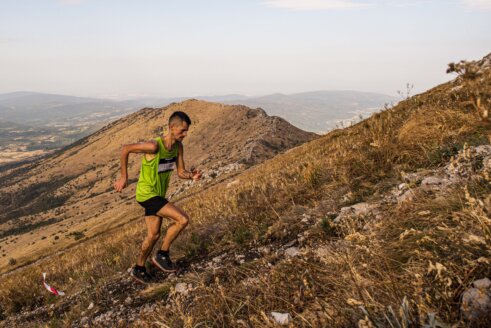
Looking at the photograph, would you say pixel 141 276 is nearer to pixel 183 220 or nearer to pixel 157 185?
pixel 183 220

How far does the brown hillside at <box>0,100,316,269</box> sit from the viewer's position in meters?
34.8

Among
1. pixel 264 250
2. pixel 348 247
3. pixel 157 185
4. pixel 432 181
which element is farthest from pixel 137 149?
pixel 432 181

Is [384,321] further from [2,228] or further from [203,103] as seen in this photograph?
[2,228]

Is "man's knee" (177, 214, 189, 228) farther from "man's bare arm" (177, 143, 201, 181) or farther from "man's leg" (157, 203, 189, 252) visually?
"man's bare arm" (177, 143, 201, 181)

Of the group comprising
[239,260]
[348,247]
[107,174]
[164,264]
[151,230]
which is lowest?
[107,174]

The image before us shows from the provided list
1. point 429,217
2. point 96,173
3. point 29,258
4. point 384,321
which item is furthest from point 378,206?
point 96,173

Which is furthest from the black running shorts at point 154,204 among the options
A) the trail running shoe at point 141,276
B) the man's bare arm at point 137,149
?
the trail running shoe at point 141,276

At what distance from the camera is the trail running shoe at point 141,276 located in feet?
17.6

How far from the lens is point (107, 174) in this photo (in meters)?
68.0

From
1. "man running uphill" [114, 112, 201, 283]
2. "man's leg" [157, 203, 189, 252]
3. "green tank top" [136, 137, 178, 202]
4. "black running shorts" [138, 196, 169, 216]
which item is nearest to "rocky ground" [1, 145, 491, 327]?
"man running uphill" [114, 112, 201, 283]

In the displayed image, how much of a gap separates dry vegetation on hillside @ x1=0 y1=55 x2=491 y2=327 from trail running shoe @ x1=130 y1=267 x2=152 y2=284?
438 millimetres

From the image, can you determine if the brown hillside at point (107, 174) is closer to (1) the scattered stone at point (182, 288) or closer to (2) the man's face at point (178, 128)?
(2) the man's face at point (178, 128)

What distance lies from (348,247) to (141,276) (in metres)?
3.56

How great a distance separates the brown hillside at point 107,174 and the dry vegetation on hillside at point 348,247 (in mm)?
23470
